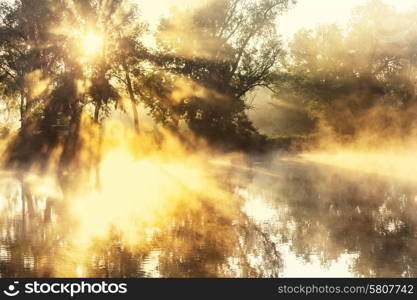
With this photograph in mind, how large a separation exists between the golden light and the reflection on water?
64.6ft

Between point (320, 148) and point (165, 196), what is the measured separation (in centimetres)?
3425

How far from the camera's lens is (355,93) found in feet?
181

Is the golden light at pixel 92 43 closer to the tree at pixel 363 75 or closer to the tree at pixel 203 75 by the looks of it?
the tree at pixel 203 75

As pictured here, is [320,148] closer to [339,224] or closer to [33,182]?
[33,182]

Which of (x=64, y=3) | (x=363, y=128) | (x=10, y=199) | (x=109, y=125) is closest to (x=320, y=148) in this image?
(x=363, y=128)

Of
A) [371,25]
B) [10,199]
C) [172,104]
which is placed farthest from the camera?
[371,25]

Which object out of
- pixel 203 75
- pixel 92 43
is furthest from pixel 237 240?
pixel 203 75

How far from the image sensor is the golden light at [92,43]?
1467 inches

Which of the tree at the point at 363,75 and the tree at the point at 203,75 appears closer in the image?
the tree at the point at 203,75
